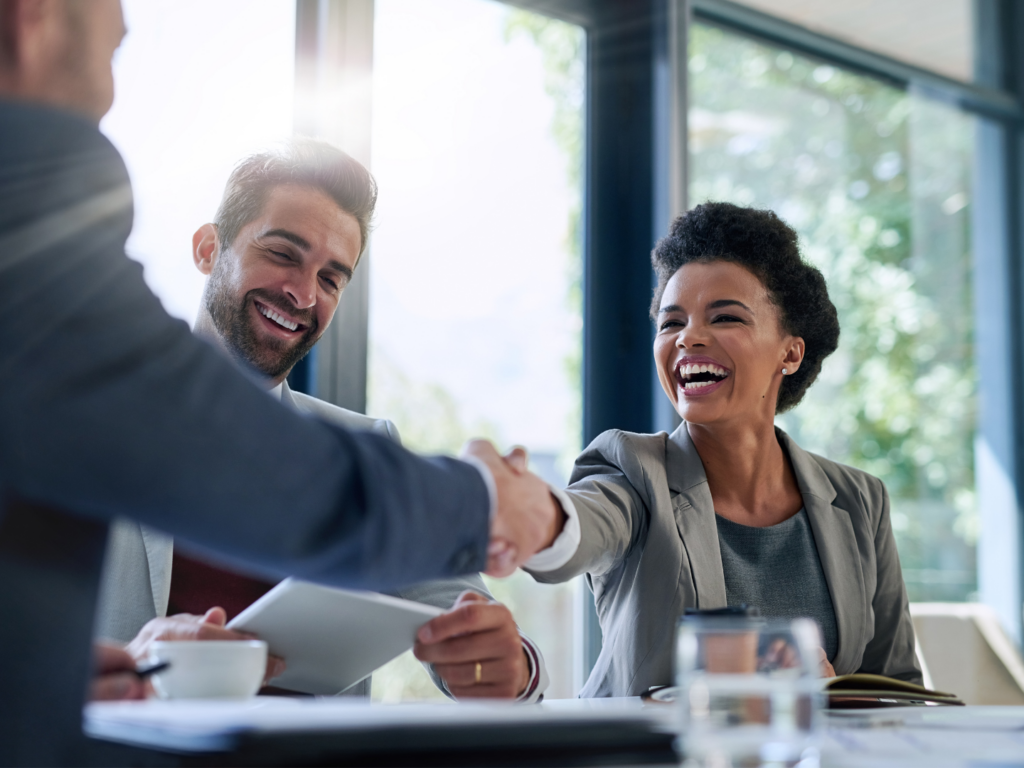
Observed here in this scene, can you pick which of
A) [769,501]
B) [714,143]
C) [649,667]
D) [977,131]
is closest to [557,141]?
[714,143]

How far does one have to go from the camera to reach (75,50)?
0.75 metres

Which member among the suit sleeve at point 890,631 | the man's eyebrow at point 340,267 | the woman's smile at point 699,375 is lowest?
the suit sleeve at point 890,631

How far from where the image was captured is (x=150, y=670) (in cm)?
89

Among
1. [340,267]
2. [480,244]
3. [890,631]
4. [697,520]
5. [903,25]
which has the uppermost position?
[903,25]

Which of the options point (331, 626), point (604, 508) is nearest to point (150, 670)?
point (331, 626)

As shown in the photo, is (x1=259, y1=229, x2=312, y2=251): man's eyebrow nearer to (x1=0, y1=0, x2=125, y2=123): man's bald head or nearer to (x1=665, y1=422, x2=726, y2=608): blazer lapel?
(x1=665, y1=422, x2=726, y2=608): blazer lapel

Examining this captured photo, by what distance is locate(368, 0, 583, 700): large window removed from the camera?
8.53 feet

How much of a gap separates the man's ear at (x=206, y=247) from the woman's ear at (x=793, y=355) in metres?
1.22

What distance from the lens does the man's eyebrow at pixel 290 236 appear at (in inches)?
76.5

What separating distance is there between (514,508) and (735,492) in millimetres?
1009

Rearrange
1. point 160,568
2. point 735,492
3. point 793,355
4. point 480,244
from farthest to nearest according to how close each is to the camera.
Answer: point 480,244, point 793,355, point 735,492, point 160,568

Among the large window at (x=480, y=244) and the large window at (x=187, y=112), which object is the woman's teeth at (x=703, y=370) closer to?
the large window at (x=480, y=244)

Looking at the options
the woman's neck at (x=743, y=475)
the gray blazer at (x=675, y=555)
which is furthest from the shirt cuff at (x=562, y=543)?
the woman's neck at (x=743, y=475)

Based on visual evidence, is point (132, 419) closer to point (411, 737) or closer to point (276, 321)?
point (411, 737)
